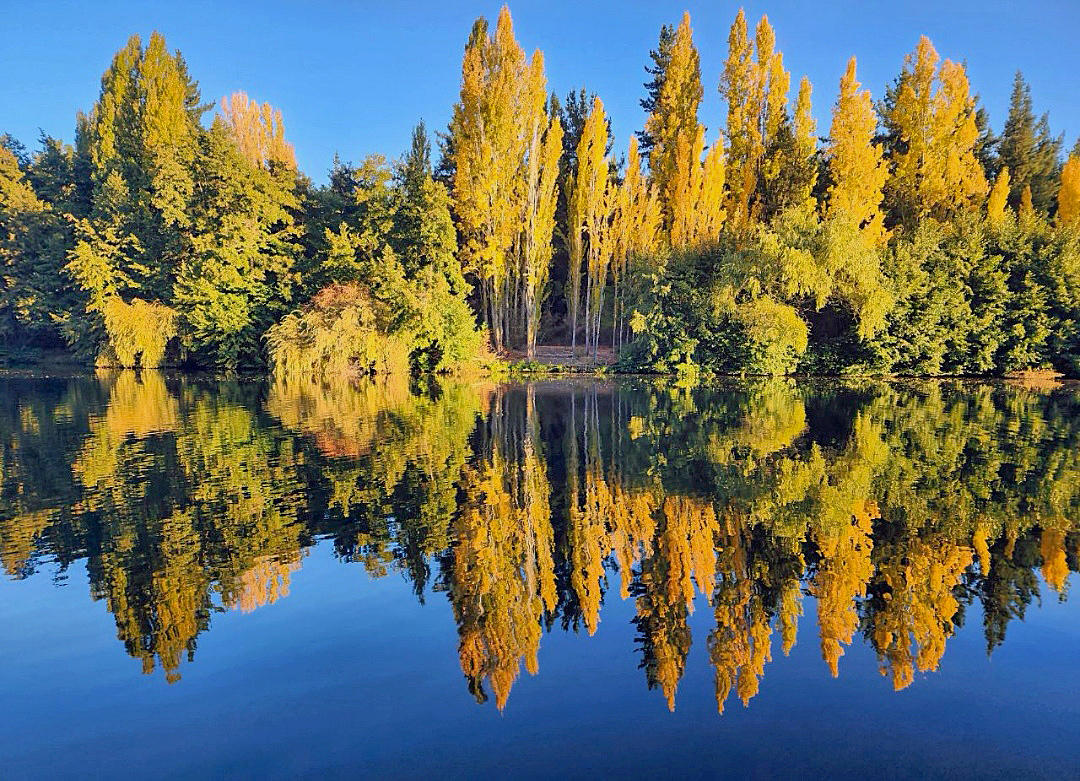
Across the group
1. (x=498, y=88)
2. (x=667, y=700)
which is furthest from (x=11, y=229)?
(x=667, y=700)

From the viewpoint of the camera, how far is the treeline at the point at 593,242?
113 ft

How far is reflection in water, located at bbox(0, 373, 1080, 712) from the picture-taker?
6.92 meters

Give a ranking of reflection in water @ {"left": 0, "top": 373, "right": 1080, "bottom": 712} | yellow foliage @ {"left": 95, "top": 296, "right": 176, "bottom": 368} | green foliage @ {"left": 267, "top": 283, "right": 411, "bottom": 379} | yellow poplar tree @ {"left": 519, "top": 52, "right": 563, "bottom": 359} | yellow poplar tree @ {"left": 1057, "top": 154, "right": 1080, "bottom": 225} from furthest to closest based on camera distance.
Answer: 1. yellow poplar tree @ {"left": 1057, "top": 154, "right": 1080, "bottom": 225}
2. yellow poplar tree @ {"left": 519, "top": 52, "right": 563, "bottom": 359}
3. yellow foliage @ {"left": 95, "top": 296, "right": 176, "bottom": 368}
4. green foliage @ {"left": 267, "top": 283, "right": 411, "bottom": 379}
5. reflection in water @ {"left": 0, "top": 373, "right": 1080, "bottom": 712}

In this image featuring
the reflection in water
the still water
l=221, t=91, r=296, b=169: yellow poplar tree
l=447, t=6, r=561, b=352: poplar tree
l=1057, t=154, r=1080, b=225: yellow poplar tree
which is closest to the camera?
the still water

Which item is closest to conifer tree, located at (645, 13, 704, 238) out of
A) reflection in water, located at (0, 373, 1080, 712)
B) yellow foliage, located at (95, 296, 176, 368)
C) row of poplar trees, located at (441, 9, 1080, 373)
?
row of poplar trees, located at (441, 9, 1080, 373)

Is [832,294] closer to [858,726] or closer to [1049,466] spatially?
[1049,466]

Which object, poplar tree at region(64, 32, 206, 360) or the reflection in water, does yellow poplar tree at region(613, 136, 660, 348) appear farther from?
poplar tree at region(64, 32, 206, 360)

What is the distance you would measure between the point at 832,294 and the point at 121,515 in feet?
107

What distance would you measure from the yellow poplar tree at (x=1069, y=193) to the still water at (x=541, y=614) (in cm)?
3860

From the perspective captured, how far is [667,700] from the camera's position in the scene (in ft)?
18.7

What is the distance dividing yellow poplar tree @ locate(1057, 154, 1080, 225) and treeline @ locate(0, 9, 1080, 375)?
0.17 m

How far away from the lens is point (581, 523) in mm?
9844

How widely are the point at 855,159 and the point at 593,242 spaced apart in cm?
1462

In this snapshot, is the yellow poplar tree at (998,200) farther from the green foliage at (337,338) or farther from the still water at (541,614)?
the green foliage at (337,338)
